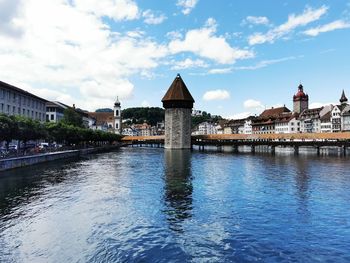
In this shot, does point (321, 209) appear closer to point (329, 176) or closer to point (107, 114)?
point (329, 176)

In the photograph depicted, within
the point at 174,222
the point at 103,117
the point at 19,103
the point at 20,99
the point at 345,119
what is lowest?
the point at 174,222

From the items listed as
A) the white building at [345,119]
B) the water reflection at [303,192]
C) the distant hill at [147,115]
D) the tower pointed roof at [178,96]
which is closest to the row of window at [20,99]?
the tower pointed roof at [178,96]

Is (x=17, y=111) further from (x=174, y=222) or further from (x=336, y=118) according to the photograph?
(x=336, y=118)

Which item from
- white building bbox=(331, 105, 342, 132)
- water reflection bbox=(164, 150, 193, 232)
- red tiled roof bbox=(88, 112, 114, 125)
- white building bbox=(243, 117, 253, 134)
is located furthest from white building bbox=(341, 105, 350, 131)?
red tiled roof bbox=(88, 112, 114, 125)

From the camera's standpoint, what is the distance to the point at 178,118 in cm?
7662

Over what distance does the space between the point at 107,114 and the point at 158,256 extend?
15674 centimetres

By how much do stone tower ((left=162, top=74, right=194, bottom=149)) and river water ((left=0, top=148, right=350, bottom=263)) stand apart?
179 feet

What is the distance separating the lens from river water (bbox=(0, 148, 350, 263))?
32.0 feet

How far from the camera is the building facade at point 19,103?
165ft

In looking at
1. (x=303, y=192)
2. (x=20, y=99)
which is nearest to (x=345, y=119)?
(x=20, y=99)

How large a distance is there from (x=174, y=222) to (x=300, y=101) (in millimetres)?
113696

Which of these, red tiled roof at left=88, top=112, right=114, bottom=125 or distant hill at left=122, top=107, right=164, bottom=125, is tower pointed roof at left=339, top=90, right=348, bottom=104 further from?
distant hill at left=122, top=107, right=164, bottom=125

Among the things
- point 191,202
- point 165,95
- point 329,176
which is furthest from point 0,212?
point 165,95

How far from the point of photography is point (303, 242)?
10609 millimetres
